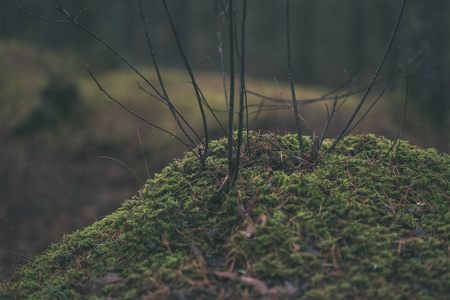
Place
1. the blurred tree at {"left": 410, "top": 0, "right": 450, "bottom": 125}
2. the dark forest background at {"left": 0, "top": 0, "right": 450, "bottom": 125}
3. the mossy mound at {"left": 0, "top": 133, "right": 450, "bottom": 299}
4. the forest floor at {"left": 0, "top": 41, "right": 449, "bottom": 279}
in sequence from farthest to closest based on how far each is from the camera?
the dark forest background at {"left": 0, "top": 0, "right": 450, "bottom": 125} < the blurred tree at {"left": 410, "top": 0, "right": 450, "bottom": 125} < the forest floor at {"left": 0, "top": 41, "right": 449, "bottom": 279} < the mossy mound at {"left": 0, "top": 133, "right": 450, "bottom": 299}

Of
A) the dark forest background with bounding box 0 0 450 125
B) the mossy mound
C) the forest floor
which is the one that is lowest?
the mossy mound

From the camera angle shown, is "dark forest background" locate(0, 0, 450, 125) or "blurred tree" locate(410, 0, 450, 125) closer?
"blurred tree" locate(410, 0, 450, 125)

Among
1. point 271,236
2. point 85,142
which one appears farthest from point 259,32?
point 271,236

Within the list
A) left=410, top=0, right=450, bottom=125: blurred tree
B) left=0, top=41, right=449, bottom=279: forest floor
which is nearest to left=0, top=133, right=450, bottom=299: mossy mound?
left=0, top=41, right=449, bottom=279: forest floor

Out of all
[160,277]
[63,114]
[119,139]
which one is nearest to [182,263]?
[160,277]

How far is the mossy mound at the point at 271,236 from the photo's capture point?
1.86m

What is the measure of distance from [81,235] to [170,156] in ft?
14.5

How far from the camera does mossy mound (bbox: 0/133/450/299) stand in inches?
73.4

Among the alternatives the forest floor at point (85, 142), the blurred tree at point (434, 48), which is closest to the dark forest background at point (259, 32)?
the forest floor at point (85, 142)

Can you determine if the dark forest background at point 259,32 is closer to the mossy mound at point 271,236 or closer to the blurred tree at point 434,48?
the blurred tree at point 434,48

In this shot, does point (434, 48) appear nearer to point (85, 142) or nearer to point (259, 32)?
point (85, 142)

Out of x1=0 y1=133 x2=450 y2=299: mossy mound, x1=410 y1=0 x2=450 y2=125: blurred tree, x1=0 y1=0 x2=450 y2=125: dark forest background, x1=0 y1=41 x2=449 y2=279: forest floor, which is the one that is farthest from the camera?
x1=0 y1=0 x2=450 y2=125: dark forest background

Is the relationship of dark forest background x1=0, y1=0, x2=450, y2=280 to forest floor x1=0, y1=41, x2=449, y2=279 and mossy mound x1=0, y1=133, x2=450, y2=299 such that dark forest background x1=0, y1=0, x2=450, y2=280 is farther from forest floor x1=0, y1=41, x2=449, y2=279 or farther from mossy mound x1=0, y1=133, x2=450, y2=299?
mossy mound x1=0, y1=133, x2=450, y2=299

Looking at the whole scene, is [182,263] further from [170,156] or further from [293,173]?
[170,156]
